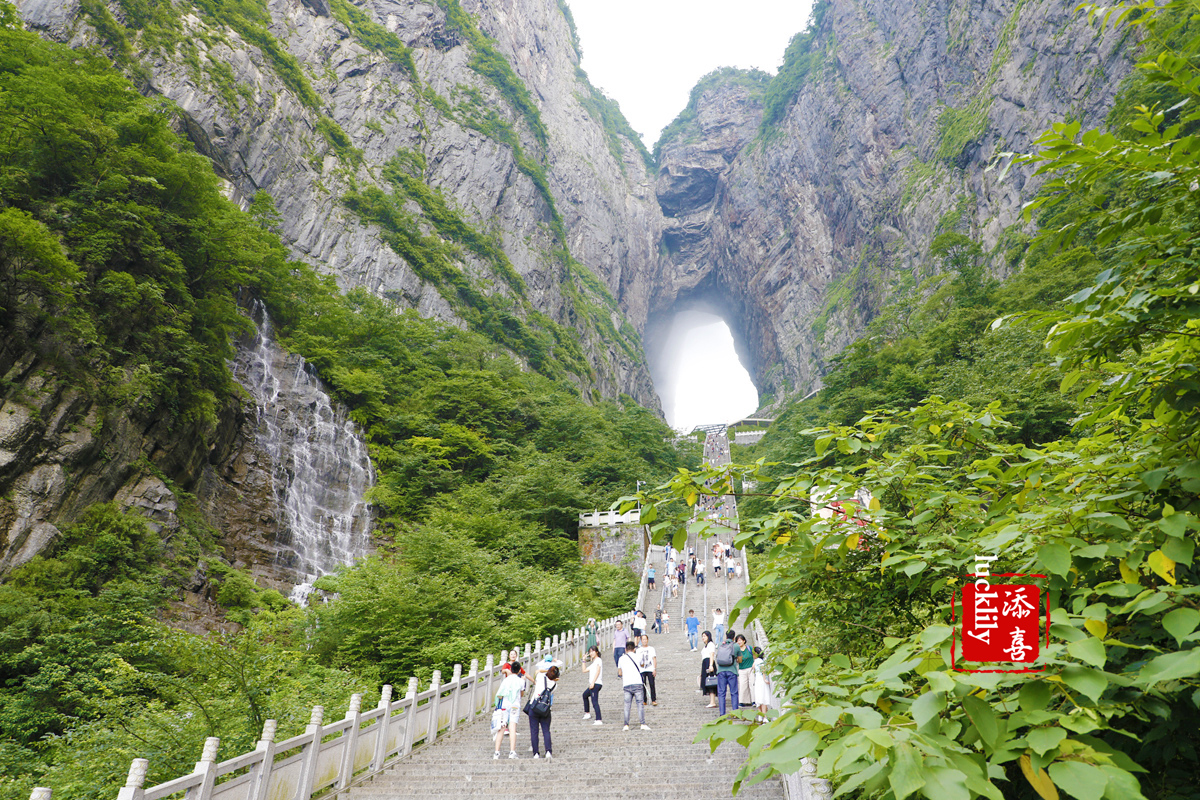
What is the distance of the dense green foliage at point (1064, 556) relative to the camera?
138 centimetres

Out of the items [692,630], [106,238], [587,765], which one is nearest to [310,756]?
[587,765]

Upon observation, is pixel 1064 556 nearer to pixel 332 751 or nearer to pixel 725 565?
pixel 332 751

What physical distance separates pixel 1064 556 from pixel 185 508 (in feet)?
68.3

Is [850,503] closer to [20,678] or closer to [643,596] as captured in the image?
[20,678]

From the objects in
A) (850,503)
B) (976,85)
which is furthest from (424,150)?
(850,503)

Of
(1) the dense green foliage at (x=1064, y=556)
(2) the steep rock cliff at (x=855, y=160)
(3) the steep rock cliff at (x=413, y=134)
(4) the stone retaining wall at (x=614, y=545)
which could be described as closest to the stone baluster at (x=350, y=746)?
(1) the dense green foliage at (x=1064, y=556)

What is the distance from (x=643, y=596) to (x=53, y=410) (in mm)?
17024

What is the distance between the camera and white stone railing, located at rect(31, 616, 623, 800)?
4898 millimetres

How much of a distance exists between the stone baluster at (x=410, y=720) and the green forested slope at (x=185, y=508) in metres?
1.34

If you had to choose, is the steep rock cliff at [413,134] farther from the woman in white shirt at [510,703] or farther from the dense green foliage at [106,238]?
the woman in white shirt at [510,703]

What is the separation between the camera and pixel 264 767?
5.64 m

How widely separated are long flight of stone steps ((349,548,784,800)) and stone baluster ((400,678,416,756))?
0.16 meters

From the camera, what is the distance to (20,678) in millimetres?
10703

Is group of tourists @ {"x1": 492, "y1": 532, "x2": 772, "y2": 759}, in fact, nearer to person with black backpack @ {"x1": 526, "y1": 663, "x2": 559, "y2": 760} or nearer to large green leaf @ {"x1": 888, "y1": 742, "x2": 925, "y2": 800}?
person with black backpack @ {"x1": 526, "y1": 663, "x2": 559, "y2": 760}
